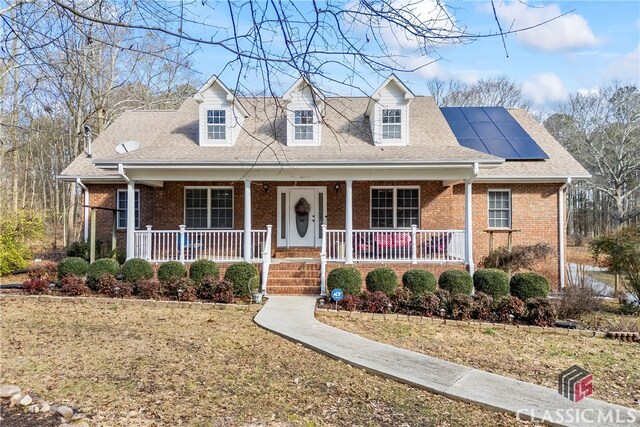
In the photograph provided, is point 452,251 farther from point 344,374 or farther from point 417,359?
point 344,374

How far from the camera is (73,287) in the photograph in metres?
10.5

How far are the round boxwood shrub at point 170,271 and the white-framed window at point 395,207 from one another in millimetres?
6361

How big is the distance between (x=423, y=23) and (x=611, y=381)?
5466 millimetres

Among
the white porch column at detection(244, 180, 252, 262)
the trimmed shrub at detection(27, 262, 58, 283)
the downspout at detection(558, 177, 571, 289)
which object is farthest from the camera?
the downspout at detection(558, 177, 571, 289)

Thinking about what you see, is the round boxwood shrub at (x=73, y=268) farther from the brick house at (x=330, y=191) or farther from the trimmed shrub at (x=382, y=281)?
the trimmed shrub at (x=382, y=281)

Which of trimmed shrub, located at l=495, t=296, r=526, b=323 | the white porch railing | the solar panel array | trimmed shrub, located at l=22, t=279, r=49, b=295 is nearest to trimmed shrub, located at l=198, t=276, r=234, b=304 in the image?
the white porch railing

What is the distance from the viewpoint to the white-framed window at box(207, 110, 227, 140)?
13945 mm

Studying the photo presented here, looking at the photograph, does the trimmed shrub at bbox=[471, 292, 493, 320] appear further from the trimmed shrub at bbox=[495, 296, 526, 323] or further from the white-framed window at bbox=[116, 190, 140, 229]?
the white-framed window at bbox=[116, 190, 140, 229]

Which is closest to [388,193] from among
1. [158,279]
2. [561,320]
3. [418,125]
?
[418,125]

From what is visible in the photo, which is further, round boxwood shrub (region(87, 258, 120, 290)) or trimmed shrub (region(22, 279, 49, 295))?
round boxwood shrub (region(87, 258, 120, 290))

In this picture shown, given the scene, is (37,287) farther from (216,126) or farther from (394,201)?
(394,201)

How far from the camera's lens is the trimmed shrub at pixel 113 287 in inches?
416

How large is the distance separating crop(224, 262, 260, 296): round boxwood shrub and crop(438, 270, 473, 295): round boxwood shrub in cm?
468

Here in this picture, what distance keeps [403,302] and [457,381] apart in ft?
13.9
